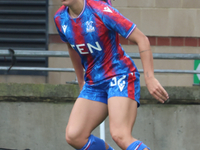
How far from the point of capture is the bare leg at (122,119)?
2.96 m

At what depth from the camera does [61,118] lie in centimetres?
490

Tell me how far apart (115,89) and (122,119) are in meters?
0.33

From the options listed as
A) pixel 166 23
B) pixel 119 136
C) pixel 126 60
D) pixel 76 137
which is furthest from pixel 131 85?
pixel 166 23

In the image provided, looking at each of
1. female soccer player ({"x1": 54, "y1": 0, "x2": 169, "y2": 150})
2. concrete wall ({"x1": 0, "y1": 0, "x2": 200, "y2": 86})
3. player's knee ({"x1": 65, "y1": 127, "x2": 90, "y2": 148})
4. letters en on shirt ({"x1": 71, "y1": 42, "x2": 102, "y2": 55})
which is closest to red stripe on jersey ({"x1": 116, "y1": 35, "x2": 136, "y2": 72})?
female soccer player ({"x1": 54, "y1": 0, "x2": 169, "y2": 150})

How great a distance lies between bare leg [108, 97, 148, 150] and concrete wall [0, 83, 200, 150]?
1.75 m

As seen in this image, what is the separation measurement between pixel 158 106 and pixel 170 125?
13.6 inches

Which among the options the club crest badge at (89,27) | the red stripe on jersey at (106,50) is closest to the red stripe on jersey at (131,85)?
the red stripe on jersey at (106,50)

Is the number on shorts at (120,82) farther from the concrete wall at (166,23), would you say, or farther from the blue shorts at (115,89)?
the concrete wall at (166,23)

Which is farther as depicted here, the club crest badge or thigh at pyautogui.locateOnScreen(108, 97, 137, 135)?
the club crest badge

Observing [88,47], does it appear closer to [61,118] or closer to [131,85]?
[131,85]

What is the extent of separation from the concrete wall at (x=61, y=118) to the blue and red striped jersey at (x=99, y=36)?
161 cm

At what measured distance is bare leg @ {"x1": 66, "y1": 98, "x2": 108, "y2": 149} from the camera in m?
3.20

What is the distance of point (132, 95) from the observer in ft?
10.3

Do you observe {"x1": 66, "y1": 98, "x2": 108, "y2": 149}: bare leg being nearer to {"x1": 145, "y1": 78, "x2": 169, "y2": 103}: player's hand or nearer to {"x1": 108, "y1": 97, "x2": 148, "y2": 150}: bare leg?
{"x1": 108, "y1": 97, "x2": 148, "y2": 150}: bare leg
